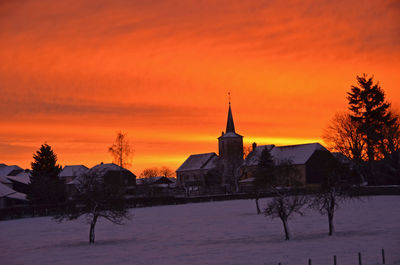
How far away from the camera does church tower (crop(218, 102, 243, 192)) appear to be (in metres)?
142

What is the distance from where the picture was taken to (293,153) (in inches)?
5187

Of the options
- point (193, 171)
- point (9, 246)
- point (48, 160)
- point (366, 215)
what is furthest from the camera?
point (193, 171)

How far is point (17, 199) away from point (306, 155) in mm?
67906

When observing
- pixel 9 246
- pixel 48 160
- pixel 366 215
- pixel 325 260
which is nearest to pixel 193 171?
pixel 48 160

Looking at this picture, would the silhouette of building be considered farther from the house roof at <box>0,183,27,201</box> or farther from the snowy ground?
the snowy ground

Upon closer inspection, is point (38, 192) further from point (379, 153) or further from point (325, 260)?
point (325, 260)

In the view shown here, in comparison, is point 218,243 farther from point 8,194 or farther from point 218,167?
point 218,167

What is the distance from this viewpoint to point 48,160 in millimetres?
90625

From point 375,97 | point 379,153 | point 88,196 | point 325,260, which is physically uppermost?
point 375,97

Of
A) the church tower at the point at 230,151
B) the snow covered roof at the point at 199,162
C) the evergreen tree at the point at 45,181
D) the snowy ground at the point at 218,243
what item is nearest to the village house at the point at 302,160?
the church tower at the point at 230,151

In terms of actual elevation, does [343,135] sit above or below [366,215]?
above

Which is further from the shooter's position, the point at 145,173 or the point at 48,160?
the point at 145,173

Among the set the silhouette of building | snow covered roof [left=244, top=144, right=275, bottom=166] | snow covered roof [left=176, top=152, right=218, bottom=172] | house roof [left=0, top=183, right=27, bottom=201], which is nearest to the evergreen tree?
house roof [left=0, top=183, right=27, bottom=201]

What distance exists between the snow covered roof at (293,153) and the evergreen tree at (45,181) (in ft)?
174
